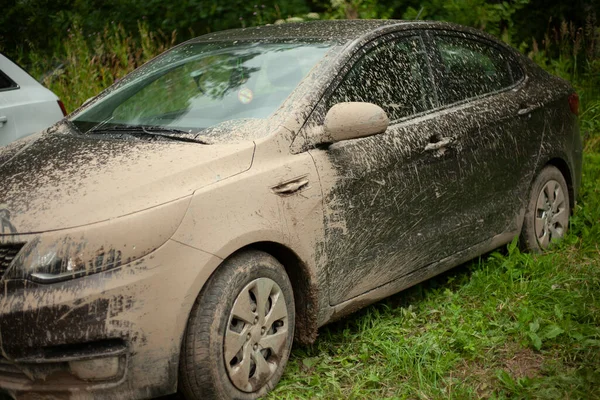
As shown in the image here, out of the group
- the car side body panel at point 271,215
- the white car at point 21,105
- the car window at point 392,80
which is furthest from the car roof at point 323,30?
the white car at point 21,105

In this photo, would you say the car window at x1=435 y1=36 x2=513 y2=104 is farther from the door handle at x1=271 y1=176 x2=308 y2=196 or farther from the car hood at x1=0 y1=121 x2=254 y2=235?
the car hood at x1=0 y1=121 x2=254 y2=235

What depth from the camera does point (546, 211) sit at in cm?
585

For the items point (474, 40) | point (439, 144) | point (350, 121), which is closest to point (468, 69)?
point (474, 40)

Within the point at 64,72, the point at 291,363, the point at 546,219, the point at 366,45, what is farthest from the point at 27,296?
the point at 64,72

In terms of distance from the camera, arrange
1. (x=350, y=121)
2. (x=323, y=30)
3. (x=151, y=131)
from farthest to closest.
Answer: (x=323, y=30) → (x=151, y=131) → (x=350, y=121)

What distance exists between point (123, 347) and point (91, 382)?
20 cm

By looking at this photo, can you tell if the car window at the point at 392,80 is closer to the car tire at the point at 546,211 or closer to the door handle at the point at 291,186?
the door handle at the point at 291,186

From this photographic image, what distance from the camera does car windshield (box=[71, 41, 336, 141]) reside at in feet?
14.0

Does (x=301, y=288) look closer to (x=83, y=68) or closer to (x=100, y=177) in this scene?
(x=100, y=177)

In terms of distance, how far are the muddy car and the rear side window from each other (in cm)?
165

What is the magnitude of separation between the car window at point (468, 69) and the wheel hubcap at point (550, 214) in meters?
0.76

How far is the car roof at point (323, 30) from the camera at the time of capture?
475 centimetres

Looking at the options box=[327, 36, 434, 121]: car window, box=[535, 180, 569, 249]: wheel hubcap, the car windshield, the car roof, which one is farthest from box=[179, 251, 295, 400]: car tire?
box=[535, 180, 569, 249]: wheel hubcap

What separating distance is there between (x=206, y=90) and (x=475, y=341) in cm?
184
